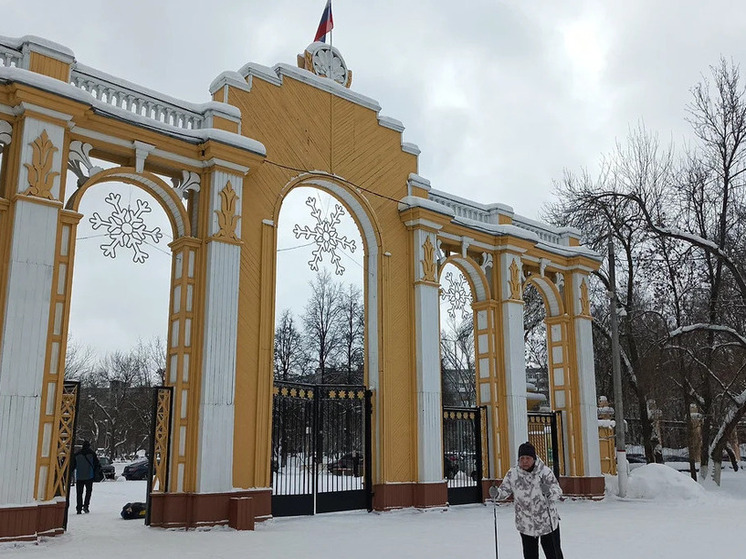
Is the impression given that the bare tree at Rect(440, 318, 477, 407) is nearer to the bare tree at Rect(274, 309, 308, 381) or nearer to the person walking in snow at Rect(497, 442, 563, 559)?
the bare tree at Rect(274, 309, 308, 381)

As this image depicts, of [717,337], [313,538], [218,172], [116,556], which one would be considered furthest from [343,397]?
[717,337]

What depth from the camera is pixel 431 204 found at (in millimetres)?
15039

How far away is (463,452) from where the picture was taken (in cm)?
1570

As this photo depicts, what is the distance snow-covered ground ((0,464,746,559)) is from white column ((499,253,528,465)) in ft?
5.41

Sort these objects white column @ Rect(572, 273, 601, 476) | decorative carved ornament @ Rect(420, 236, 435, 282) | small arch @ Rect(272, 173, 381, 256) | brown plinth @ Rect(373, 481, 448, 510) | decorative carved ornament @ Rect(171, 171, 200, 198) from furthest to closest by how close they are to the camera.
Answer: white column @ Rect(572, 273, 601, 476), decorative carved ornament @ Rect(420, 236, 435, 282), small arch @ Rect(272, 173, 381, 256), brown plinth @ Rect(373, 481, 448, 510), decorative carved ornament @ Rect(171, 171, 200, 198)

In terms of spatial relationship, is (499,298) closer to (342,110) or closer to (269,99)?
(342,110)

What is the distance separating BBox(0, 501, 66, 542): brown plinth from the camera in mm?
8719

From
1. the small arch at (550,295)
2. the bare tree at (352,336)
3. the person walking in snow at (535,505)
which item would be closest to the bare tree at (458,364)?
the bare tree at (352,336)

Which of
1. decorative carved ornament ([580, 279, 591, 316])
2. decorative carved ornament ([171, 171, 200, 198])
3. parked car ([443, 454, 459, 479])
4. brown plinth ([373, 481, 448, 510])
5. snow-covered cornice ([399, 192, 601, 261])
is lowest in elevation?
brown plinth ([373, 481, 448, 510])

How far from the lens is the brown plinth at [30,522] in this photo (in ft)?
28.6

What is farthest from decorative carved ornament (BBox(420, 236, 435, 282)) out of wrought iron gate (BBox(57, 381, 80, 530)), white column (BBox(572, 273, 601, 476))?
wrought iron gate (BBox(57, 381, 80, 530))

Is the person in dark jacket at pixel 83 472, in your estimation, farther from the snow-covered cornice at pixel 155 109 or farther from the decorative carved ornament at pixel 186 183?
the snow-covered cornice at pixel 155 109

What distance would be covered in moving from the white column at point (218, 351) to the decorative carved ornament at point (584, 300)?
34.0 ft

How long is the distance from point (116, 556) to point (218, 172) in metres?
6.34
